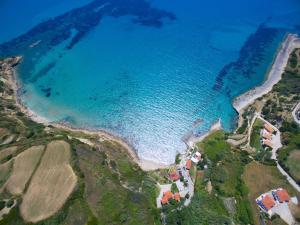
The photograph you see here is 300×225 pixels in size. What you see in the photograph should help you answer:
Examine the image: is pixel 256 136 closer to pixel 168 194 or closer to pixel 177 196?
pixel 177 196

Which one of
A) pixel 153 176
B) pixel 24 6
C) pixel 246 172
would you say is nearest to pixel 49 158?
pixel 153 176

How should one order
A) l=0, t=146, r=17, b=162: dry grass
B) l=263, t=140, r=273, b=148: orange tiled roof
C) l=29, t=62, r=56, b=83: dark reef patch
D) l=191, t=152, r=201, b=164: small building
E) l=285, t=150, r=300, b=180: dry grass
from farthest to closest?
l=29, t=62, r=56, b=83: dark reef patch < l=263, t=140, r=273, b=148: orange tiled roof < l=191, t=152, r=201, b=164: small building < l=0, t=146, r=17, b=162: dry grass < l=285, t=150, r=300, b=180: dry grass

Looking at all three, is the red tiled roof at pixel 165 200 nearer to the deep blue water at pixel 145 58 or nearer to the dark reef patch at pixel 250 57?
the deep blue water at pixel 145 58

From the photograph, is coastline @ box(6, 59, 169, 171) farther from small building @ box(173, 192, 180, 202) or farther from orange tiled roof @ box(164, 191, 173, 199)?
small building @ box(173, 192, 180, 202)

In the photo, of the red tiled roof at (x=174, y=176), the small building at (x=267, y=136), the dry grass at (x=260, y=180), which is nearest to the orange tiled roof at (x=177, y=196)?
the red tiled roof at (x=174, y=176)

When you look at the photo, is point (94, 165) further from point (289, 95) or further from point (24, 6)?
point (24, 6)

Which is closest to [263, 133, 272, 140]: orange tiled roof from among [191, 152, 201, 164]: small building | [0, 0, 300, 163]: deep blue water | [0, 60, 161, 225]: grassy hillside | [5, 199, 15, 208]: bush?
[0, 0, 300, 163]: deep blue water
